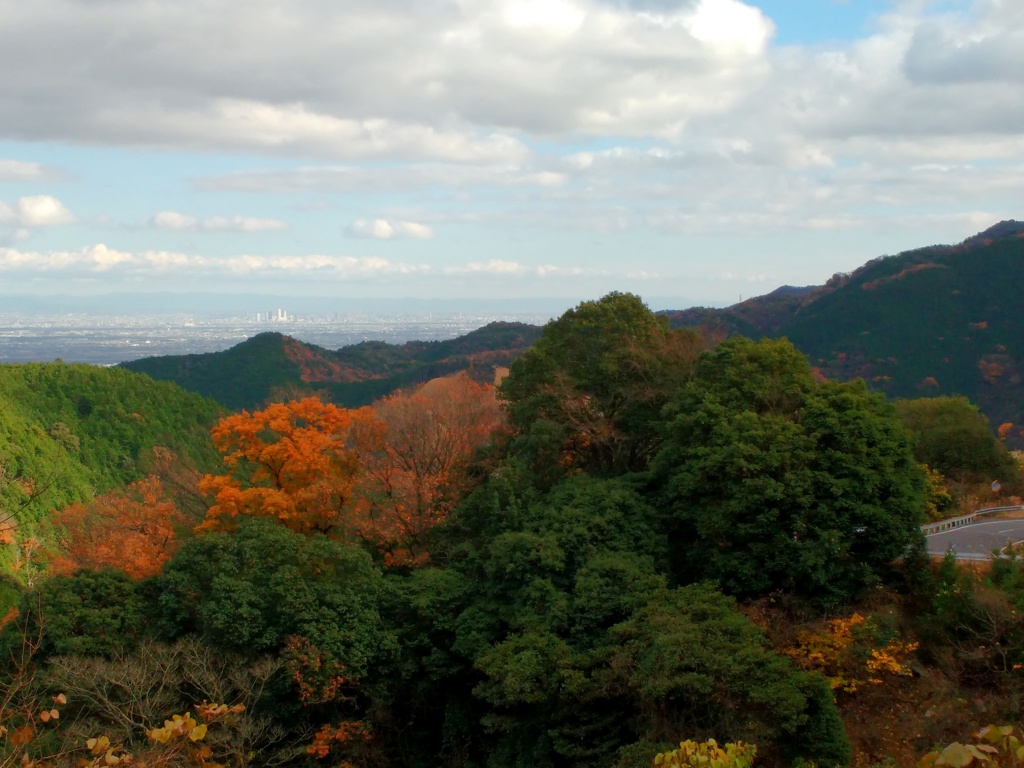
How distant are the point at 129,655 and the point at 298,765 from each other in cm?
320

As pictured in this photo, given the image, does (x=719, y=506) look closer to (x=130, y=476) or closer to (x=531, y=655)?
(x=531, y=655)

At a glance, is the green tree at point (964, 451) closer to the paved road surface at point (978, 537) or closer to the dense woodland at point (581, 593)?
the dense woodland at point (581, 593)

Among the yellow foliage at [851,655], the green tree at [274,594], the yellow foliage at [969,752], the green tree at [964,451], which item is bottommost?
the yellow foliage at [851,655]

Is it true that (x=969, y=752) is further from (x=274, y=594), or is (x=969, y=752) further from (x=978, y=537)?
(x=978, y=537)

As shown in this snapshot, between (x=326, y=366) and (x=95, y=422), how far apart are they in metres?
29.6

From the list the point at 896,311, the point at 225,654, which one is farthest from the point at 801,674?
the point at 896,311

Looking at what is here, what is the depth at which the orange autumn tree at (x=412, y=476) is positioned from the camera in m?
17.4

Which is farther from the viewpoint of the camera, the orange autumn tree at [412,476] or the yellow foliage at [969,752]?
the orange autumn tree at [412,476]

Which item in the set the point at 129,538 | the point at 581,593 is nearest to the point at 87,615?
the point at 129,538

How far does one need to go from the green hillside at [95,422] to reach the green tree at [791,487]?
2819cm

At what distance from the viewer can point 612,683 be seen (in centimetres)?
1063

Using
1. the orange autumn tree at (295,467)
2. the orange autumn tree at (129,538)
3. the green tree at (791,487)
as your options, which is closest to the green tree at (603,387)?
the green tree at (791,487)

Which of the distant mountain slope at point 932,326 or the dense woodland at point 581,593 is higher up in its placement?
the distant mountain slope at point 932,326

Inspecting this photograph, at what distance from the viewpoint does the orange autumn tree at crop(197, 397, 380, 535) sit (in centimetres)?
1770
